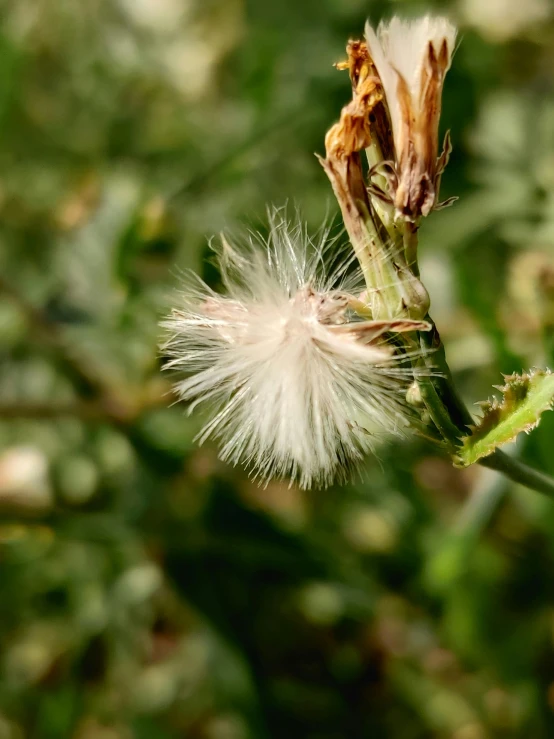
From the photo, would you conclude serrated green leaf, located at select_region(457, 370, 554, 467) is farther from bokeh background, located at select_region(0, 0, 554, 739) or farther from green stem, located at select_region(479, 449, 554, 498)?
bokeh background, located at select_region(0, 0, 554, 739)

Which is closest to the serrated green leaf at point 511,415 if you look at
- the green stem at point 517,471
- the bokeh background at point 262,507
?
the green stem at point 517,471

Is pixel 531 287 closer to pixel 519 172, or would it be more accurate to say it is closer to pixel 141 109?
pixel 519 172

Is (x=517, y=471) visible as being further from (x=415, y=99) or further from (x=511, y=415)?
(x=415, y=99)

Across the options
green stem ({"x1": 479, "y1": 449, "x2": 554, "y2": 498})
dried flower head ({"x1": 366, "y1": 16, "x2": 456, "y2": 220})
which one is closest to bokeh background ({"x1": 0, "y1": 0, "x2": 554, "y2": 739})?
green stem ({"x1": 479, "y1": 449, "x2": 554, "y2": 498})

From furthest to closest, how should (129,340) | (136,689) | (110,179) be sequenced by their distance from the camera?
(110,179) → (136,689) → (129,340)

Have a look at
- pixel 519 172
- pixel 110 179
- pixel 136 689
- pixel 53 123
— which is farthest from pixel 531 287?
pixel 53 123

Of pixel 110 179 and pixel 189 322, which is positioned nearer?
pixel 189 322

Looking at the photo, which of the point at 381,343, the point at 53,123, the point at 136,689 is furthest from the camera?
the point at 53,123
